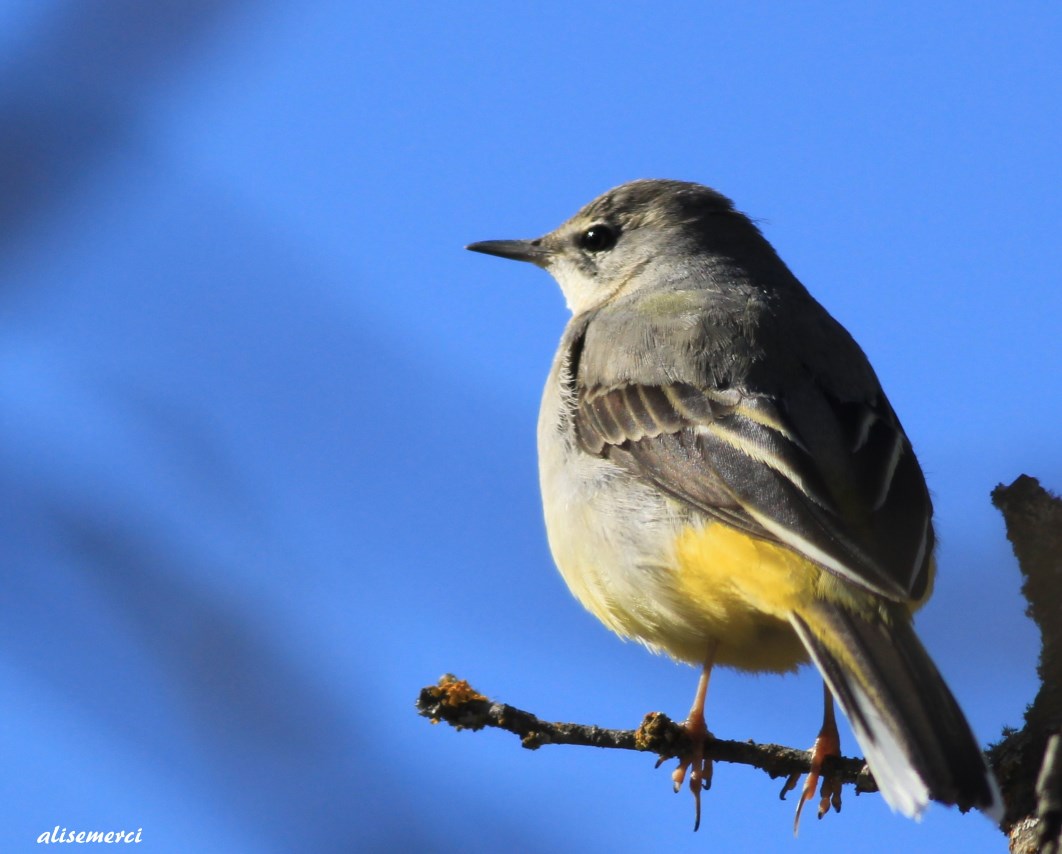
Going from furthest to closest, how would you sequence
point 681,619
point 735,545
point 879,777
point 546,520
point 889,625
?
point 546,520 → point 681,619 → point 735,545 → point 889,625 → point 879,777

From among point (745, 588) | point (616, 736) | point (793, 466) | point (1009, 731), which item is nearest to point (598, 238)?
point (793, 466)

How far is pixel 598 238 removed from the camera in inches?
347

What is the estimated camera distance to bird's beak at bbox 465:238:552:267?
8977mm

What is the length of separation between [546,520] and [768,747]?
1.64 metres

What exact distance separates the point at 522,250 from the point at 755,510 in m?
3.95

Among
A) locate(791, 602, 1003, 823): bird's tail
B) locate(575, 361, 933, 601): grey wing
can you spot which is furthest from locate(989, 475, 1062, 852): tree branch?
locate(575, 361, 933, 601): grey wing

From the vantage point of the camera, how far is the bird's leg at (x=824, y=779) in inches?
228

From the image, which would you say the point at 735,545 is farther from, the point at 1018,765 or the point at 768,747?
the point at 1018,765

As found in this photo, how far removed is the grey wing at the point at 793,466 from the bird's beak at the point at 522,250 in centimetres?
248

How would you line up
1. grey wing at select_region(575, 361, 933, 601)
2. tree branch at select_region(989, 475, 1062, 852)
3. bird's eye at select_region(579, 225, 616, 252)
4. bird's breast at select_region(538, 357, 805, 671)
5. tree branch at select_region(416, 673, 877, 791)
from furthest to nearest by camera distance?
bird's eye at select_region(579, 225, 616, 252)
bird's breast at select_region(538, 357, 805, 671)
grey wing at select_region(575, 361, 933, 601)
tree branch at select_region(416, 673, 877, 791)
tree branch at select_region(989, 475, 1062, 852)

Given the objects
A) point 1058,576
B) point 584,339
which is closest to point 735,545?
point 1058,576

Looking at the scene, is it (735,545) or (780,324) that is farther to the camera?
(780,324)

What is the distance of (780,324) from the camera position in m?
6.81

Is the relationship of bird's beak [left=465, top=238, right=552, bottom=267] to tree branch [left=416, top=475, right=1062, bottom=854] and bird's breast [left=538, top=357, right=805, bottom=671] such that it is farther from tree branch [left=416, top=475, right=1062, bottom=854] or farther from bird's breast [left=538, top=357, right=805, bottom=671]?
tree branch [left=416, top=475, right=1062, bottom=854]
